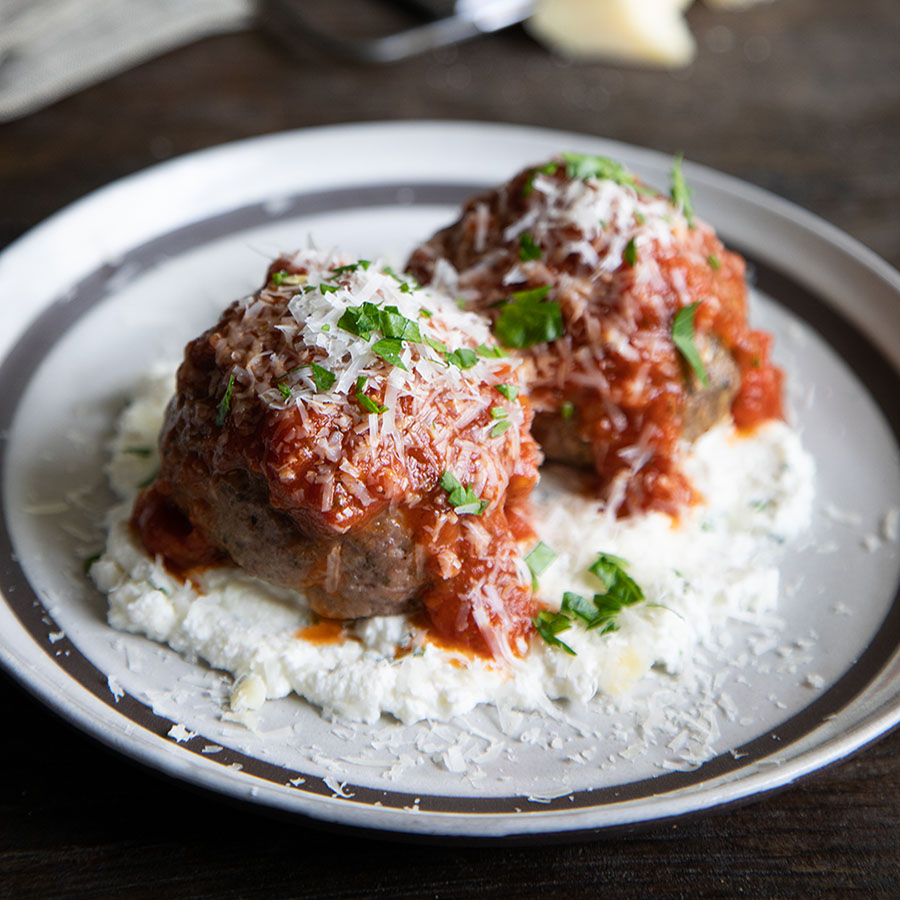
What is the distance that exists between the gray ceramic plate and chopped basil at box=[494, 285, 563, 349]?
142 cm

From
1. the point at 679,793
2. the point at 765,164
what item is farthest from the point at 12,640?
the point at 765,164

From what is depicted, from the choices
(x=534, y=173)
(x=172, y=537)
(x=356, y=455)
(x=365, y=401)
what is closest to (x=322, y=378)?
(x=365, y=401)

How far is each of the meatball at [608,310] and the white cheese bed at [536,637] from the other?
0.77ft

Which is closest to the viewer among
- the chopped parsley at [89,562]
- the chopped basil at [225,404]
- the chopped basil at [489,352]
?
the chopped basil at [225,404]

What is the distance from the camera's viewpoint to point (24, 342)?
16.9 feet

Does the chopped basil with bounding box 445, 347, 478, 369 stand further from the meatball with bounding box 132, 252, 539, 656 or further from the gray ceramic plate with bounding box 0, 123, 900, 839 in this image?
the gray ceramic plate with bounding box 0, 123, 900, 839

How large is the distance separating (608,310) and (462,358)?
815mm

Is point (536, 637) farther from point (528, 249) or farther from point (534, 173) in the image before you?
point (534, 173)

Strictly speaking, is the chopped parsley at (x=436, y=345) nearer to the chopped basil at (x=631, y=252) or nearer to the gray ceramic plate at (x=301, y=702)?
the chopped basil at (x=631, y=252)

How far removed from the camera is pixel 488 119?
8.08 metres

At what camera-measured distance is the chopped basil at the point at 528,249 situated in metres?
4.59

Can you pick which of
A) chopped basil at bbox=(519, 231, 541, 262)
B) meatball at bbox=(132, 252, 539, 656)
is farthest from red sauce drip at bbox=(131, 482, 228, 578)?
chopped basil at bbox=(519, 231, 541, 262)

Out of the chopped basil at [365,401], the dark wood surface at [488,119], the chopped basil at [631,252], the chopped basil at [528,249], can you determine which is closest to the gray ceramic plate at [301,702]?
the dark wood surface at [488,119]

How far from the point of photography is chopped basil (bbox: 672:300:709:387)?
4562mm
